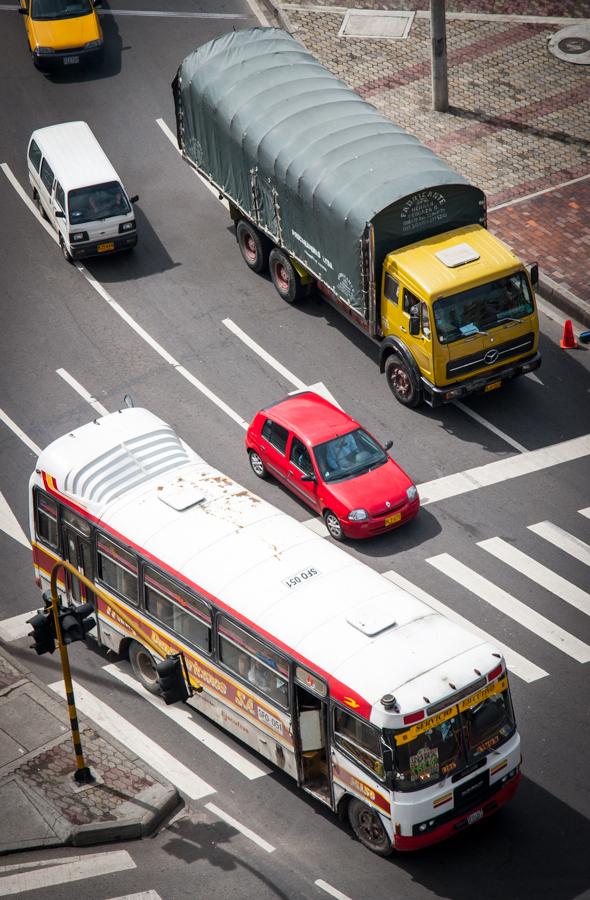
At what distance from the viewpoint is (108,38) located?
38.8m

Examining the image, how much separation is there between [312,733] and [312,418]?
309 inches

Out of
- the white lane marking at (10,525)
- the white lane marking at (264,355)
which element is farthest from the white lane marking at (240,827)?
the white lane marking at (264,355)

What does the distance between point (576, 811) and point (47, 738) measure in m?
7.49

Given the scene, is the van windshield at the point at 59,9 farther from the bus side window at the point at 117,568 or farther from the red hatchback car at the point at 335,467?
the bus side window at the point at 117,568

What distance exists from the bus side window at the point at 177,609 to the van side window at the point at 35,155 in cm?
1611

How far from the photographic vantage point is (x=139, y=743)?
754 inches

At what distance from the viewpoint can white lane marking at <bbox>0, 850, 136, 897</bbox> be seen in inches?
648

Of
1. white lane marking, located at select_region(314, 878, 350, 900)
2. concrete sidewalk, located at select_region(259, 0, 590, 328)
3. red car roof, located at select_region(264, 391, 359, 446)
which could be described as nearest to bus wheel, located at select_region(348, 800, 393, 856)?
white lane marking, located at select_region(314, 878, 350, 900)

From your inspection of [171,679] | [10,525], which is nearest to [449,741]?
[171,679]

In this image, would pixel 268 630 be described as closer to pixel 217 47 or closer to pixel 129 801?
pixel 129 801

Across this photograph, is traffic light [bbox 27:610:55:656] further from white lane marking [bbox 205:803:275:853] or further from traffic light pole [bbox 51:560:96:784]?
white lane marking [bbox 205:803:275:853]

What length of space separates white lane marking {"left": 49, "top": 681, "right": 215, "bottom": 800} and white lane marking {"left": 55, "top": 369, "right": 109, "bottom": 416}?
293 inches

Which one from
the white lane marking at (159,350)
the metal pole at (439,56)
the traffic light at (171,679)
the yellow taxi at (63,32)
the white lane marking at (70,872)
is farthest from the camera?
the yellow taxi at (63,32)

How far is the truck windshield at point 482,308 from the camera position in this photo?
975 inches
